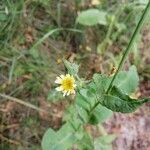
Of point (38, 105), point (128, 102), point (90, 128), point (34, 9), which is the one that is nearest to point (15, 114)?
point (38, 105)

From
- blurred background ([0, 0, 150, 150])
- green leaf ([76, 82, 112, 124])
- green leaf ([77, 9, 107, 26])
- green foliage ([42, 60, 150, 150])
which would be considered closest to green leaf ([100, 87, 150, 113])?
green foliage ([42, 60, 150, 150])

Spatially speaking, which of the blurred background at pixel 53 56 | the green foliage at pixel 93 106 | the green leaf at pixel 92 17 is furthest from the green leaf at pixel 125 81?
the green leaf at pixel 92 17

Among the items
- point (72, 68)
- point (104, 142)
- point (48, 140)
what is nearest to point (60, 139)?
point (48, 140)

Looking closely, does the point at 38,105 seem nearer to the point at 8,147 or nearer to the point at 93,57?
the point at 8,147

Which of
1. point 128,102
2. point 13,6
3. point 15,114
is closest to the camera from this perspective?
point 128,102

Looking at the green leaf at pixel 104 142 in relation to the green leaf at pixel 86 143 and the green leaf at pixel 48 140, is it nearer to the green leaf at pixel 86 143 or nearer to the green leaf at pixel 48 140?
the green leaf at pixel 86 143

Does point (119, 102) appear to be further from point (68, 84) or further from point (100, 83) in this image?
point (68, 84)
